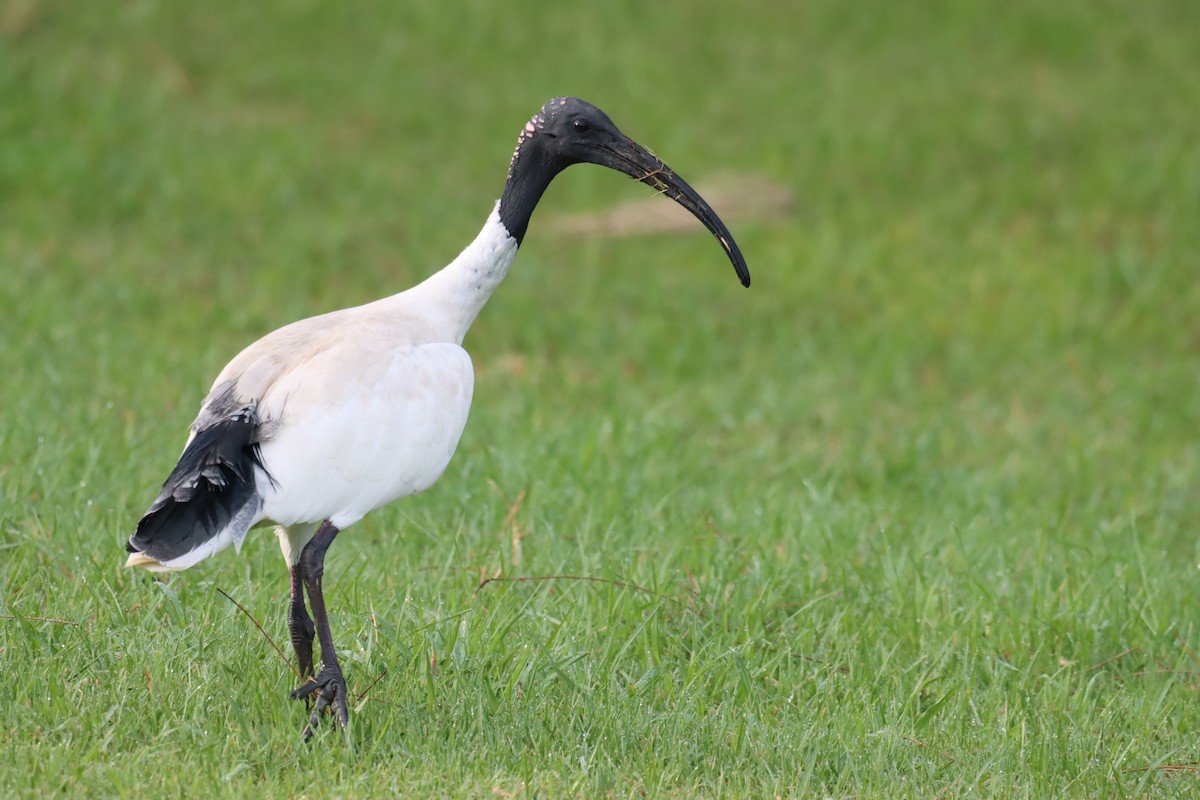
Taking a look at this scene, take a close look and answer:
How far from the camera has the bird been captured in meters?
3.42

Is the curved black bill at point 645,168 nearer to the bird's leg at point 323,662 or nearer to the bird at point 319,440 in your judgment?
the bird at point 319,440

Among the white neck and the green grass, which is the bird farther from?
the green grass

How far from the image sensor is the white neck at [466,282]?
13.5 ft

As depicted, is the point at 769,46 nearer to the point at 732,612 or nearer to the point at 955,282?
the point at 955,282

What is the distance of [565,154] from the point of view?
4211 millimetres

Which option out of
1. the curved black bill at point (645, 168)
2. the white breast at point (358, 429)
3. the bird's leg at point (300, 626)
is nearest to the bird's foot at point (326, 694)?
the bird's leg at point (300, 626)

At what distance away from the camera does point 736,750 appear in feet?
12.4

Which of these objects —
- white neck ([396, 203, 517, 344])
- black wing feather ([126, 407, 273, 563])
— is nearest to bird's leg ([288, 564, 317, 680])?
black wing feather ([126, 407, 273, 563])

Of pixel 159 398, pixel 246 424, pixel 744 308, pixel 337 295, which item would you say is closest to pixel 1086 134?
pixel 744 308

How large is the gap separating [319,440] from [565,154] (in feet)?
3.84

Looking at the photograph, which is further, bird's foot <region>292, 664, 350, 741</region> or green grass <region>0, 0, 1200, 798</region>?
green grass <region>0, 0, 1200, 798</region>

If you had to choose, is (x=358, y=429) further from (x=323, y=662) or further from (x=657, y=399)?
(x=657, y=399)

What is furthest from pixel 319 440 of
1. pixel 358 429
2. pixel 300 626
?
pixel 300 626

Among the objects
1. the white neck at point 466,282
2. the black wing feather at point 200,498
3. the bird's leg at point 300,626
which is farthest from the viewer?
the white neck at point 466,282
